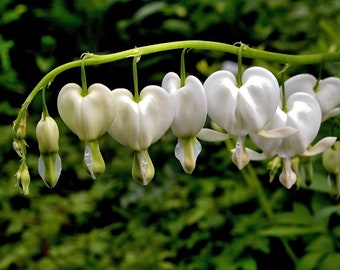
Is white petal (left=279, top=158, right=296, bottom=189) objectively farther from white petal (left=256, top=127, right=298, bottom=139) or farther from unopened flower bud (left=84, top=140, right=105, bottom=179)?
unopened flower bud (left=84, top=140, right=105, bottom=179)

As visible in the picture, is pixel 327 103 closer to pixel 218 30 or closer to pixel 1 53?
pixel 1 53

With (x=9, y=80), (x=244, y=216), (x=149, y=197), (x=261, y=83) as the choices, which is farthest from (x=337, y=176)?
(x=9, y=80)

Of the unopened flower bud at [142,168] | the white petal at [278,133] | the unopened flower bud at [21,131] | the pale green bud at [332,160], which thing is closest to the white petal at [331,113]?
the pale green bud at [332,160]

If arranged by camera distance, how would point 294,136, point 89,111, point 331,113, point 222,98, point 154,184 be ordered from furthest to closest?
point 154,184, point 331,113, point 294,136, point 222,98, point 89,111

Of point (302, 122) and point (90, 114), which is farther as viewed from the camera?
point (302, 122)

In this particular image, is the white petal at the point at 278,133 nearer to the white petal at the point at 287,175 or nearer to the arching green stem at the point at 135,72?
the white petal at the point at 287,175

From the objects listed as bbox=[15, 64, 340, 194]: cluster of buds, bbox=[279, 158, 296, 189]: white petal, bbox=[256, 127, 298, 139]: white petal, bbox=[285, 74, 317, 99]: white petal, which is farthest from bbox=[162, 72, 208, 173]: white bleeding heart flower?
bbox=[285, 74, 317, 99]: white petal

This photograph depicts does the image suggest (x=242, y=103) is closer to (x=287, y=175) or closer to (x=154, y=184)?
(x=287, y=175)

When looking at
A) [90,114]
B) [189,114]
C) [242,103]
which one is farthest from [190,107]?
[90,114]
